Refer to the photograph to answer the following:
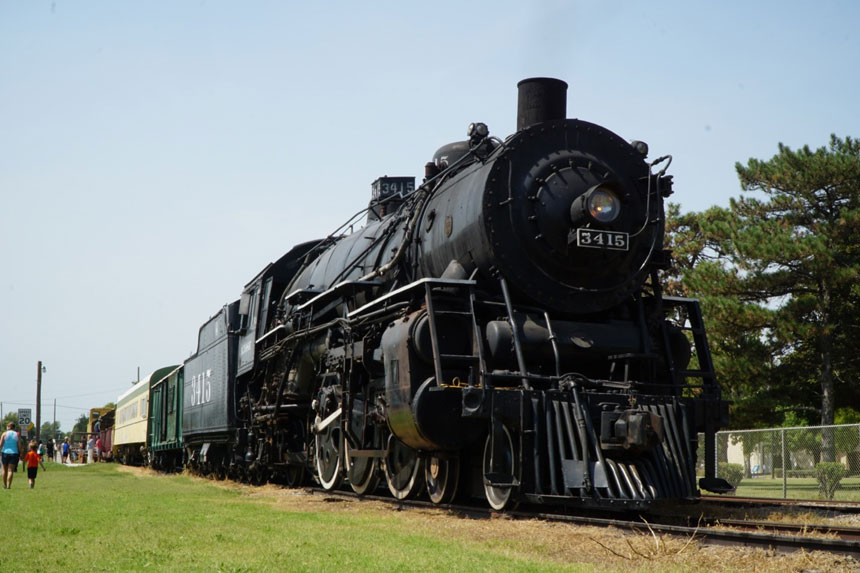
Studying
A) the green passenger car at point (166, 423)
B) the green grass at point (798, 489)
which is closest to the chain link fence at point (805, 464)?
the green grass at point (798, 489)

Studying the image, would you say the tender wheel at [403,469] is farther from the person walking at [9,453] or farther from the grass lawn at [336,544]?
the person walking at [9,453]

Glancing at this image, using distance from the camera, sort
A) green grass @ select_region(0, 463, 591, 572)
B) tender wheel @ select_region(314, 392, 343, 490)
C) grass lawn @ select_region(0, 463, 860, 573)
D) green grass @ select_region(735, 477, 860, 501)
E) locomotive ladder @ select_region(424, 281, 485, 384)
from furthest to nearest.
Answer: green grass @ select_region(735, 477, 860, 501) < tender wheel @ select_region(314, 392, 343, 490) < locomotive ladder @ select_region(424, 281, 485, 384) < green grass @ select_region(0, 463, 591, 572) < grass lawn @ select_region(0, 463, 860, 573)

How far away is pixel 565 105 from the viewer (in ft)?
34.3

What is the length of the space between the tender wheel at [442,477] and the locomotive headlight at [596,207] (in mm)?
2800

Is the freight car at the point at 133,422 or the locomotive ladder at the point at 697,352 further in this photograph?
the freight car at the point at 133,422

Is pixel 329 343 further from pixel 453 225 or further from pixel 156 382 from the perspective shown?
pixel 156 382

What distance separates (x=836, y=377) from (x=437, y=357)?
58.0ft

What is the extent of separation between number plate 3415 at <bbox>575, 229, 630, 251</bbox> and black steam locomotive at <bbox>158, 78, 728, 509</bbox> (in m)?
0.02

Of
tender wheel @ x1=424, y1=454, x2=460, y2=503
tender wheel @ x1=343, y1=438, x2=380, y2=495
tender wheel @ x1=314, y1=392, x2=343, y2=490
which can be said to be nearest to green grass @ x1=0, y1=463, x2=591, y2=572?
tender wheel @ x1=424, y1=454, x2=460, y2=503

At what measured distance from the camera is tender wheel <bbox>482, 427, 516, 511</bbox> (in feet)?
28.0

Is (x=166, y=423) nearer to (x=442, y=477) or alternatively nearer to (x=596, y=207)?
(x=442, y=477)

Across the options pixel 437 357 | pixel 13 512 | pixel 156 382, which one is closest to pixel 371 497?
pixel 437 357

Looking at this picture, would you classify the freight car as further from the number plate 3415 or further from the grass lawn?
the number plate 3415

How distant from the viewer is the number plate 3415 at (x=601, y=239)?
360 inches
